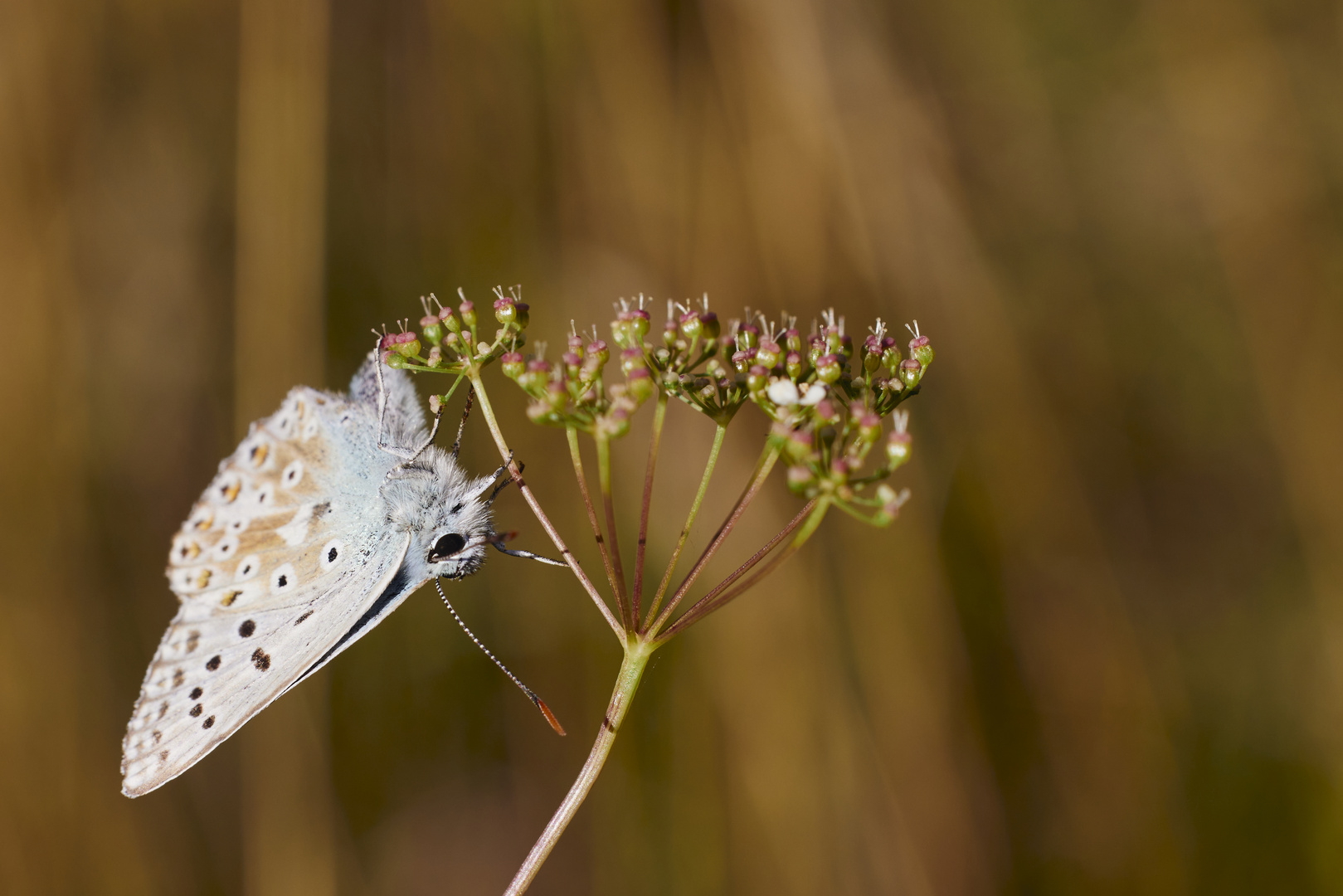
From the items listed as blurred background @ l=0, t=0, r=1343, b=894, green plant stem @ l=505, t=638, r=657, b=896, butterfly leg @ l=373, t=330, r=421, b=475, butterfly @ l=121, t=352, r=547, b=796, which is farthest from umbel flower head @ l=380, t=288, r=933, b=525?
blurred background @ l=0, t=0, r=1343, b=894

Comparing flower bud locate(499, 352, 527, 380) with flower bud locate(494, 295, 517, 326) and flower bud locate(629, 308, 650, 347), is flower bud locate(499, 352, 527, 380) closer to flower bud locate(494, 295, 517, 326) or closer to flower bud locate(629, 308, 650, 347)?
flower bud locate(494, 295, 517, 326)

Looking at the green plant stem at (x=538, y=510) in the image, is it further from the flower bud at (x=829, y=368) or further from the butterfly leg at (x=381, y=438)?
the flower bud at (x=829, y=368)

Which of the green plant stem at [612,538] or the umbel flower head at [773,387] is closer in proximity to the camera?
the green plant stem at [612,538]

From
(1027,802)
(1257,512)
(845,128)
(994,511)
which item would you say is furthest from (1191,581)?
(845,128)

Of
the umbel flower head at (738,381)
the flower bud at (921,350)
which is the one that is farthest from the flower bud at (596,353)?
the flower bud at (921,350)

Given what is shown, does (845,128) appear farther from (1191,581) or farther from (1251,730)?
(1251,730)
